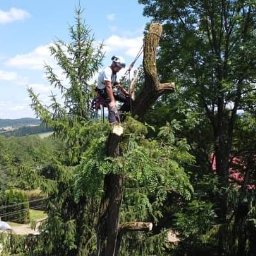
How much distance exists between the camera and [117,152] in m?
5.77

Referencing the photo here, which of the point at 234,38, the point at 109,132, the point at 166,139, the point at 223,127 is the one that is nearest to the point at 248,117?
the point at 223,127

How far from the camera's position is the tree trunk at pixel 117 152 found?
5.77m

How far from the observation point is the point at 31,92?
9617 millimetres

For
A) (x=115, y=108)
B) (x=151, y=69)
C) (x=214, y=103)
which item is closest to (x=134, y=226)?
(x=115, y=108)

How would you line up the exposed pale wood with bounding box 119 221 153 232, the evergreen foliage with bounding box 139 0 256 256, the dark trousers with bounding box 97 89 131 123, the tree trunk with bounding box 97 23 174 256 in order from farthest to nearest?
the evergreen foliage with bounding box 139 0 256 256 → the exposed pale wood with bounding box 119 221 153 232 → the dark trousers with bounding box 97 89 131 123 → the tree trunk with bounding box 97 23 174 256

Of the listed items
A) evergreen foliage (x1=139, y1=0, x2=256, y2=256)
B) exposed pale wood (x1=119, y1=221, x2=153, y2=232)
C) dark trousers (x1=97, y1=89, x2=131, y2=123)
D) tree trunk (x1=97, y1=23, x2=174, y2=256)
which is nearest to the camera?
tree trunk (x1=97, y1=23, x2=174, y2=256)

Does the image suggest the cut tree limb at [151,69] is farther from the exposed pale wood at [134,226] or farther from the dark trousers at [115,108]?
the exposed pale wood at [134,226]

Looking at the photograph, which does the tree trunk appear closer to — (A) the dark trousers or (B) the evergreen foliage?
(A) the dark trousers

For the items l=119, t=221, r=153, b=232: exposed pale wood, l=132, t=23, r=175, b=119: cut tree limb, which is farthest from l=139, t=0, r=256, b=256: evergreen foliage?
l=132, t=23, r=175, b=119: cut tree limb

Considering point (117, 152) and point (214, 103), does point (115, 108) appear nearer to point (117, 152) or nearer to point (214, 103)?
point (117, 152)

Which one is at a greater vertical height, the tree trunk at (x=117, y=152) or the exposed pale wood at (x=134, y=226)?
the tree trunk at (x=117, y=152)

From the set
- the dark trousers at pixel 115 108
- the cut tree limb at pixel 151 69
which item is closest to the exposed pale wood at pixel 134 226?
the dark trousers at pixel 115 108

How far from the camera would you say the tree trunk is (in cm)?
577

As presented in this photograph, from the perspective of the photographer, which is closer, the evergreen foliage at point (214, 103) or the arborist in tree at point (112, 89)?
the arborist in tree at point (112, 89)
